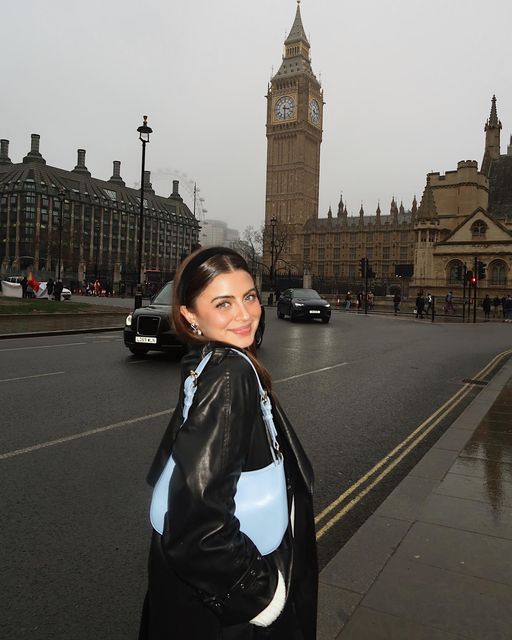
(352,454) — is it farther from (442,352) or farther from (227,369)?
(442,352)

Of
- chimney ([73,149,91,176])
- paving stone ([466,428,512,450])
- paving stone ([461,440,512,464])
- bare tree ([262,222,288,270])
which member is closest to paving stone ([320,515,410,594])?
paving stone ([461,440,512,464])

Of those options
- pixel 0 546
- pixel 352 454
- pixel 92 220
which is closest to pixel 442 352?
pixel 352 454

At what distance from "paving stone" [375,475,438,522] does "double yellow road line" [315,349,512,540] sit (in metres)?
0.27

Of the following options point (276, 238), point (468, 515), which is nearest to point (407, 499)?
Answer: point (468, 515)

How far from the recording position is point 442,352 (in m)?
14.7

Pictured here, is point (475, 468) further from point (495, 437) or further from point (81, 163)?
point (81, 163)

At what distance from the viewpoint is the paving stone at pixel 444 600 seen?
7.95ft

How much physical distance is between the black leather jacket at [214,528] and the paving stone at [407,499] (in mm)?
2487

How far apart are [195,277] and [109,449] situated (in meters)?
3.96

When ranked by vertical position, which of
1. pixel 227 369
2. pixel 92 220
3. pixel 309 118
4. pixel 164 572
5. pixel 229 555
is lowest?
pixel 164 572

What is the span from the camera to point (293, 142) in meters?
114

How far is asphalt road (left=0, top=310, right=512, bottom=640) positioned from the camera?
8.96 ft

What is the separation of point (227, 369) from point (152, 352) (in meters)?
11.9

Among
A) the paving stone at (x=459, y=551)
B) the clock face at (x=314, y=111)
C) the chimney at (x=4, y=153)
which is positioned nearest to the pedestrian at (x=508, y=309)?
the paving stone at (x=459, y=551)
